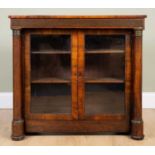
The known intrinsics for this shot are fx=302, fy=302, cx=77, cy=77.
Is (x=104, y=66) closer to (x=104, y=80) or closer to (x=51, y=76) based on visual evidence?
(x=104, y=80)

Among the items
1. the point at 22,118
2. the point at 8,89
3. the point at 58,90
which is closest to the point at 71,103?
the point at 58,90

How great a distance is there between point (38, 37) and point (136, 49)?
0.69 meters

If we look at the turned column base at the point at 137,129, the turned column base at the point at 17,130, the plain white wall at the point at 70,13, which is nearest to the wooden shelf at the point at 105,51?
the turned column base at the point at 137,129

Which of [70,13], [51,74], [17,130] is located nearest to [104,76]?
[51,74]

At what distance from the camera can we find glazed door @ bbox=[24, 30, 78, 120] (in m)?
2.13

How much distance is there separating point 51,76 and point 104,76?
38 cm

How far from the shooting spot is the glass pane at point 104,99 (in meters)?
2.17

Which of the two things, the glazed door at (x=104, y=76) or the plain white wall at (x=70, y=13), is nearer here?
the glazed door at (x=104, y=76)

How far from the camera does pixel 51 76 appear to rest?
220 cm

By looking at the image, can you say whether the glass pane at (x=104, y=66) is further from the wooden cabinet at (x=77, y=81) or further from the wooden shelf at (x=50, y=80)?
the wooden shelf at (x=50, y=80)

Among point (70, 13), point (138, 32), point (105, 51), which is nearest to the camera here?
point (138, 32)

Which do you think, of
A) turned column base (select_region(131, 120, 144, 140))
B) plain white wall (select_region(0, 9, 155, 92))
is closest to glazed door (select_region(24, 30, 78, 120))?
turned column base (select_region(131, 120, 144, 140))
